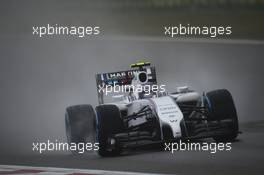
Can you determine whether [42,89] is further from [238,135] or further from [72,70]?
[238,135]

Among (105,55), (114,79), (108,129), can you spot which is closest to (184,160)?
(108,129)

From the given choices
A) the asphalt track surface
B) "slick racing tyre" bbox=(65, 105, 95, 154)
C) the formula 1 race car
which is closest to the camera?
the asphalt track surface

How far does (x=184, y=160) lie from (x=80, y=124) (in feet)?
2.16

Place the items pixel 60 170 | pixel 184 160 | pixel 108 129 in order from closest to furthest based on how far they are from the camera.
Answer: pixel 184 160 → pixel 108 129 → pixel 60 170

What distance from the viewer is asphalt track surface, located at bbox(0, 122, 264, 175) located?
10.6 ft

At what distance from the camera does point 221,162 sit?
3301 mm

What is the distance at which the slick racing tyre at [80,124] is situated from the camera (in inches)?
139

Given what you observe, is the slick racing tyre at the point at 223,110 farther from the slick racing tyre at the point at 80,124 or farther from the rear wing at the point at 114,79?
the slick racing tyre at the point at 80,124

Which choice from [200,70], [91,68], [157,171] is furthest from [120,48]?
[157,171]

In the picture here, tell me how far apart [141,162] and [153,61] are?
1.89ft

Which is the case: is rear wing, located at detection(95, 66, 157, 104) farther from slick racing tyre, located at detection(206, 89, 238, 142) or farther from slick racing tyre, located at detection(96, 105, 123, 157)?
slick racing tyre, located at detection(206, 89, 238, 142)

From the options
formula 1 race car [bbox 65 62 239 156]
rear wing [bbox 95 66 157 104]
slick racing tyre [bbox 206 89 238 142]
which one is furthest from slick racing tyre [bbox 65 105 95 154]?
slick racing tyre [bbox 206 89 238 142]

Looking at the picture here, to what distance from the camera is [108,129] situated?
11.5 ft

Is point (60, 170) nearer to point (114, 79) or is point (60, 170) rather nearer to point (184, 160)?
point (114, 79)
